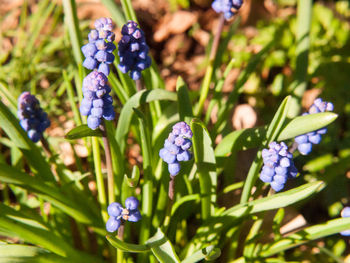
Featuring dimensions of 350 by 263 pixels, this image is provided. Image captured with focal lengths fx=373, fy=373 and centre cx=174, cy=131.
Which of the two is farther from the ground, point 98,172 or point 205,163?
point 98,172

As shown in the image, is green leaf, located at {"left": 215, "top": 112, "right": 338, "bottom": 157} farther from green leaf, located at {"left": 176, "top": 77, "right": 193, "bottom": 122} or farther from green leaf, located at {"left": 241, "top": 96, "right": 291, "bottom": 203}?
green leaf, located at {"left": 176, "top": 77, "right": 193, "bottom": 122}

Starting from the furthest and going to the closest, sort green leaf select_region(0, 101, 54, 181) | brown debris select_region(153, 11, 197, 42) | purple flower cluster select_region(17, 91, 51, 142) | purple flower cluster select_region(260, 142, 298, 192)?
1. brown debris select_region(153, 11, 197, 42)
2. purple flower cluster select_region(17, 91, 51, 142)
3. green leaf select_region(0, 101, 54, 181)
4. purple flower cluster select_region(260, 142, 298, 192)

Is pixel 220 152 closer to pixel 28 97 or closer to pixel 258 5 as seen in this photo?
pixel 28 97

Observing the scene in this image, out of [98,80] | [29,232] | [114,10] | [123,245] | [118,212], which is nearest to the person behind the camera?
[98,80]

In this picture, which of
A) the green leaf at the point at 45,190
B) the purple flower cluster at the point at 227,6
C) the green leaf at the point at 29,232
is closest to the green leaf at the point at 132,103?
the green leaf at the point at 45,190

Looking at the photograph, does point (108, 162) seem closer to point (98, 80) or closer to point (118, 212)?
point (118, 212)

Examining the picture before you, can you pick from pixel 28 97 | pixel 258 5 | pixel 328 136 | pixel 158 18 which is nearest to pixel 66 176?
pixel 28 97

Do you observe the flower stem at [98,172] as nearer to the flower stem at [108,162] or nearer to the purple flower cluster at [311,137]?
the flower stem at [108,162]

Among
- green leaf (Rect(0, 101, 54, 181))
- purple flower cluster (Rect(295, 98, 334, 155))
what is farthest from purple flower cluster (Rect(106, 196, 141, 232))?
purple flower cluster (Rect(295, 98, 334, 155))

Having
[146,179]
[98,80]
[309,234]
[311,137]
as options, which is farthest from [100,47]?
[309,234]
